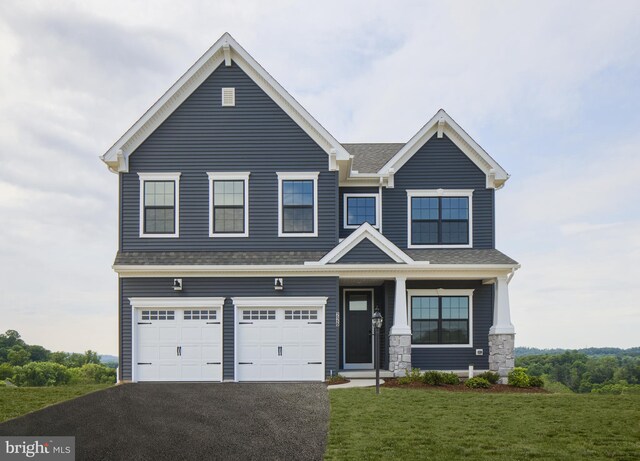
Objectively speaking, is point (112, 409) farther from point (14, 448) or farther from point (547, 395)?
point (547, 395)

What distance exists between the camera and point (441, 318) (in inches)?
816

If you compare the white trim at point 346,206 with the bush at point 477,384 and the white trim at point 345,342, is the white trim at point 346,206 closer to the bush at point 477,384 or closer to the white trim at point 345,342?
the white trim at point 345,342

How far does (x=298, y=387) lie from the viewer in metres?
16.8

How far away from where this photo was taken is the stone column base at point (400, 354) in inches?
741

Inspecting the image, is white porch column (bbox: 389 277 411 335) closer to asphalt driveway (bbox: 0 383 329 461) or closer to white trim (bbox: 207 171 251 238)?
asphalt driveway (bbox: 0 383 329 461)

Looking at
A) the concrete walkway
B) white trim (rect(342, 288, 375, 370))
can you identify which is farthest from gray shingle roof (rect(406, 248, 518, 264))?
the concrete walkway

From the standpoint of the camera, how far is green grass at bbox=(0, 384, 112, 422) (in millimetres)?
13266

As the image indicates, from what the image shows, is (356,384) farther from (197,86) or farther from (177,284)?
(197,86)

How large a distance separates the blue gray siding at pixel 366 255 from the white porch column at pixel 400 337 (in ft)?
2.83

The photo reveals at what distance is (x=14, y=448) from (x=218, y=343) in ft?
30.0

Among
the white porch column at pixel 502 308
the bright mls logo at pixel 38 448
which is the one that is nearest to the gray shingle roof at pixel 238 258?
the white porch column at pixel 502 308

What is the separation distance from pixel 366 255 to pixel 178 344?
20.9ft

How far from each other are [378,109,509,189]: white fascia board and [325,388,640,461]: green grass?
8132 millimetres

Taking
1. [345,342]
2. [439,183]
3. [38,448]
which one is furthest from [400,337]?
[38,448]
